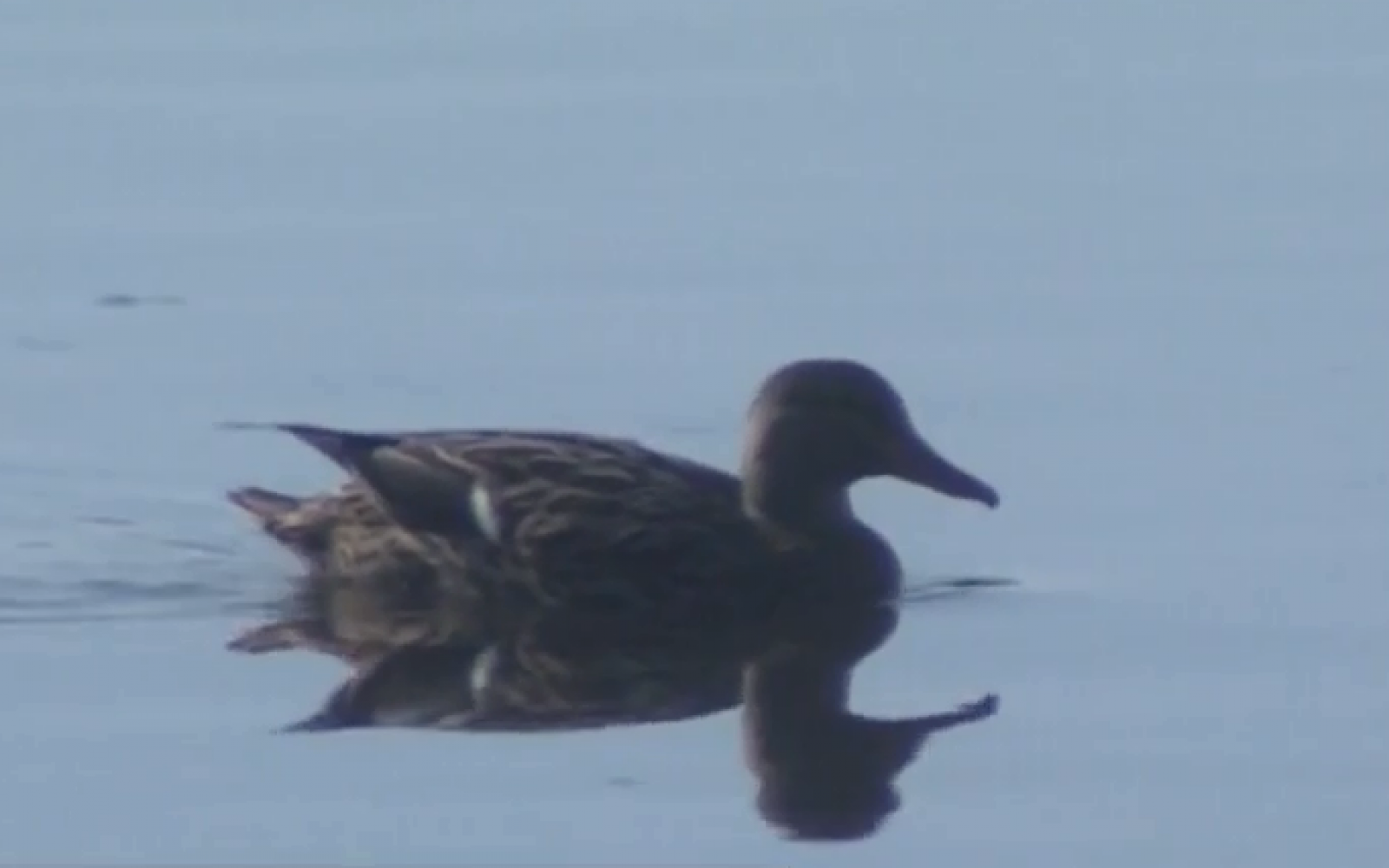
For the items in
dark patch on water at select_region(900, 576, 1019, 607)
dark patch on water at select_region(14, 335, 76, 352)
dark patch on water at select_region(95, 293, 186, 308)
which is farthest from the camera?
dark patch on water at select_region(95, 293, 186, 308)

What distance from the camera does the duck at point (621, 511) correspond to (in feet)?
41.8

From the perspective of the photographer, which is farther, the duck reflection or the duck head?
the duck head

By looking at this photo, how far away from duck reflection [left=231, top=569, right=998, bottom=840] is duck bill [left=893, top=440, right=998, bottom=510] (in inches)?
14.1

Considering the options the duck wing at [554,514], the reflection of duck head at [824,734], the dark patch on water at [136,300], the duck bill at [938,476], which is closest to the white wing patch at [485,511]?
the duck wing at [554,514]

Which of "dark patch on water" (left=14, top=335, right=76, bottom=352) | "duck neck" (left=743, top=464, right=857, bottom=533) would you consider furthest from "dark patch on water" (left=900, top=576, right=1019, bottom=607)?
"dark patch on water" (left=14, top=335, right=76, bottom=352)

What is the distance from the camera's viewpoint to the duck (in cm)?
1275

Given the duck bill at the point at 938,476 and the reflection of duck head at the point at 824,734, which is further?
the duck bill at the point at 938,476

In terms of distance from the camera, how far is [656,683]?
1179cm

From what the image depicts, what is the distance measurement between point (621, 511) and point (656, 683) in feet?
3.68

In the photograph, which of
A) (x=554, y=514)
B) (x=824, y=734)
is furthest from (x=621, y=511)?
(x=824, y=734)

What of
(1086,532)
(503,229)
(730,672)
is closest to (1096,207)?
(503,229)

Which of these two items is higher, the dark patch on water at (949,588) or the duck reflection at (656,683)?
the dark patch on water at (949,588)

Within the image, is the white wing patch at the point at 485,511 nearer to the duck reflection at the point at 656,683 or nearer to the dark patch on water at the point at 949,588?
the duck reflection at the point at 656,683

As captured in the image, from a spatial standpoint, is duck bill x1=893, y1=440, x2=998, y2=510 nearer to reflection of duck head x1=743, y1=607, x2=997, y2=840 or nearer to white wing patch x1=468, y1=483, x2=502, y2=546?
reflection of duck head x1=743, y1=607, x2=997, y2=840
